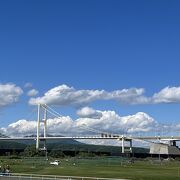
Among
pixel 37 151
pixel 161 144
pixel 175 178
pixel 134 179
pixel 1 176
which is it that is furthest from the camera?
pixel 161 144

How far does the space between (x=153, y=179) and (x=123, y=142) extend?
138455 millimetres

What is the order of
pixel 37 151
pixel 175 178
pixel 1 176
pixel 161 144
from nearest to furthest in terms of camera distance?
1. pixel 1 176
2. pixel 175 178
3. pixel 37 151
4. pixel 161 144

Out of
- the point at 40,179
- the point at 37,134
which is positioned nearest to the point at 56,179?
the point at 40,179

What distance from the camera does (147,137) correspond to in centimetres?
19962

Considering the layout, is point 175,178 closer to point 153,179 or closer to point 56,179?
point 153,179

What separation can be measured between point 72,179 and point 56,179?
2296mm

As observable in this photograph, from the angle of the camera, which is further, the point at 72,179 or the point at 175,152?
the point at 175,152

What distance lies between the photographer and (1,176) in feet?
165

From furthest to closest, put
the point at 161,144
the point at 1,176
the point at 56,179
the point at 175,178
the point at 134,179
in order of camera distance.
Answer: the point at 161,144, the point at 175,178, the point at 134,179, the point at 1,176, the point at 56,179

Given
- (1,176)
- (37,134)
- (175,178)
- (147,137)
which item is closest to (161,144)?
(147,137)

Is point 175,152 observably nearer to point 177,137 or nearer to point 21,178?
point 177,137

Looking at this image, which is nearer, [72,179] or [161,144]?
[72,179]

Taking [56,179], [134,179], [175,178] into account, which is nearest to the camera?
[56,179]

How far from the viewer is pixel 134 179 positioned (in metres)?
57.1
